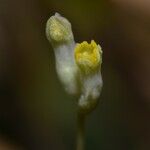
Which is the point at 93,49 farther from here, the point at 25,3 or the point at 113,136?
the point at 25,3

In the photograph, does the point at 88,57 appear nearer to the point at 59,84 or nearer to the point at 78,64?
the point at 78,64

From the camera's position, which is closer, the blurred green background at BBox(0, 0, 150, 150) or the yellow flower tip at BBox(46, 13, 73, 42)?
the yellow flower tip at BBox(46, 13, 73, 42)

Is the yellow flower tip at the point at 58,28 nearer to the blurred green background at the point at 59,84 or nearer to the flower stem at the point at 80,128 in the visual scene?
the flower stem at the point at 80,128

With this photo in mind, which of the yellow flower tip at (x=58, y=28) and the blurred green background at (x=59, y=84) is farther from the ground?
the blurred green background at (x=59, y=84)

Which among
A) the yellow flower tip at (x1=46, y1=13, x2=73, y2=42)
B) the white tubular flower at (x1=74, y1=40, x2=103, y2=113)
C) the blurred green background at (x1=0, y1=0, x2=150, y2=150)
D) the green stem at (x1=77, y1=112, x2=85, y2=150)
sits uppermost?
the blurred green background at (x1=0, y1=0, x2=150, y2=150)

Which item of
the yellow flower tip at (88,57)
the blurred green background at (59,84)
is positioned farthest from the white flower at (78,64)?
the blurred green background at (59,84)

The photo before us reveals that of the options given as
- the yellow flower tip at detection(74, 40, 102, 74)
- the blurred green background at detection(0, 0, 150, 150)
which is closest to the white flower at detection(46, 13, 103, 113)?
the yellow flower tip at detection(74, 40, 102, 74)

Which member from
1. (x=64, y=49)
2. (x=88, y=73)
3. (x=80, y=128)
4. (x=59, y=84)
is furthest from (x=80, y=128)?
(x=59, y=84)

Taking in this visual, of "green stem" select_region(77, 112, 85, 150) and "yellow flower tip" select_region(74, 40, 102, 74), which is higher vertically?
"yellow flower tip" select_region(74, 40, 102, 74)

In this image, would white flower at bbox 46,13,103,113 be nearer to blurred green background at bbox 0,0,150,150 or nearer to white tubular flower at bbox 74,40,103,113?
white tubular flower at bbox 74,40,103,113
